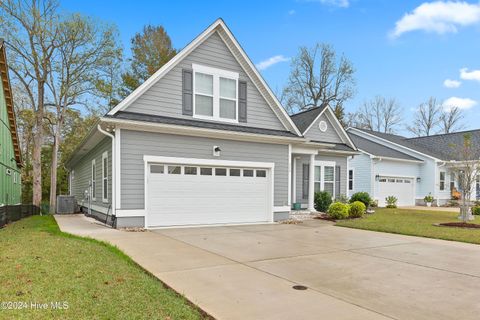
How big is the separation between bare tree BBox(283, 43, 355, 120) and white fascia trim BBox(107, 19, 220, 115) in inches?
960

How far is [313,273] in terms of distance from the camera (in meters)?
5.58

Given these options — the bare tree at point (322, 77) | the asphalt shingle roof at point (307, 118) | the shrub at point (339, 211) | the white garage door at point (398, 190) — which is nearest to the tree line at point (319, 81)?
the bare tree at point (322, 77)

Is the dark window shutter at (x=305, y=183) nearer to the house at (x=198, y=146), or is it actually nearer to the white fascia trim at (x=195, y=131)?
the house at (x=198, y=146)

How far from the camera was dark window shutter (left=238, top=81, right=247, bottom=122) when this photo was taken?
12.8m

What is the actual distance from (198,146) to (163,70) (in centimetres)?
272

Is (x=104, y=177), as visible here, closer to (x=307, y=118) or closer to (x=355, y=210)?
(x=307, y=118)

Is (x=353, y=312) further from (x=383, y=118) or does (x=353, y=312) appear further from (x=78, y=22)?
(x=383, y=118)

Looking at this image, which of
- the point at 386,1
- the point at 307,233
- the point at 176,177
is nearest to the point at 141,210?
the point at 176,177

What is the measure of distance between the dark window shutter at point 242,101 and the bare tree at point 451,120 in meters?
38.6

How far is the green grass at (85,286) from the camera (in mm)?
3607

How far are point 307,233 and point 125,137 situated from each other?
6231mm

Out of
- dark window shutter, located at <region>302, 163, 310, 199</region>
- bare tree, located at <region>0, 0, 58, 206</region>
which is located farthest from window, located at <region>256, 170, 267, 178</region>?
bare tree, located at <region>0, 0, 58, 206</region>

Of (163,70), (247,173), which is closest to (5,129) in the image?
(163,70)

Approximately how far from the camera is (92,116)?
26.0m
